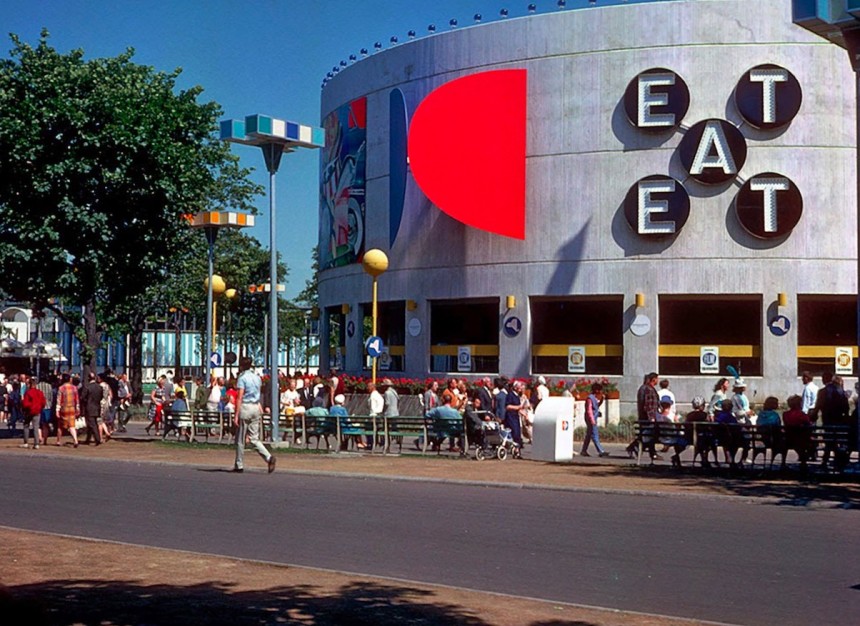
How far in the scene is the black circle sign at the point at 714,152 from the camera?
37844mm

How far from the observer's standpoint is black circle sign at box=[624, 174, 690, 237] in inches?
1505

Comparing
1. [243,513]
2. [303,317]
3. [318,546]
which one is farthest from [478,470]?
[303,317]

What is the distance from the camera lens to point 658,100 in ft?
126

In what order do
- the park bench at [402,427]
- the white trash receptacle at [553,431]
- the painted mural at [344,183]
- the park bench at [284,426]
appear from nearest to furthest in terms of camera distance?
the white trash receptacle at [553,431] < the park bench at [402,427] < the park bench at [284,426] < the painted mural at [344,183]

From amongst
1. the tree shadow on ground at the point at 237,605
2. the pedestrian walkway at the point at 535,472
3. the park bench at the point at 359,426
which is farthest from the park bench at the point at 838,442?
the tree shadow on ground at the point at 237,605

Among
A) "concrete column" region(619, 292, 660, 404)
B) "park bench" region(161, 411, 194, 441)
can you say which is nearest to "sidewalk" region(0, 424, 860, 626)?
"park bench" region(161, 411, 194, 441)

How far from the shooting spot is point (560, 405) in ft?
78.1

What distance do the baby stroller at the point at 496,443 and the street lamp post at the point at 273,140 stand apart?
468 centimetres

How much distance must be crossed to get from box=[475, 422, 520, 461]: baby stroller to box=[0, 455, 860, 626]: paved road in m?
5.32

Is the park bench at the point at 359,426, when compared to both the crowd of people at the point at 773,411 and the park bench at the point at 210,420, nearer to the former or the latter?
the park bench at the point at 210,420

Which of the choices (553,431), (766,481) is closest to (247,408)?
(553,431)

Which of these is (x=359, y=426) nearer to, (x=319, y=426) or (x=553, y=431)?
(x=319, y=426)

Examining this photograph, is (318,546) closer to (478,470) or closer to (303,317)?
(478,470)

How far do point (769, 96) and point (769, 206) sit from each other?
3353 mm
